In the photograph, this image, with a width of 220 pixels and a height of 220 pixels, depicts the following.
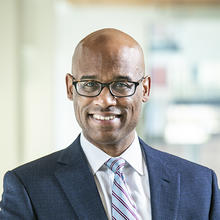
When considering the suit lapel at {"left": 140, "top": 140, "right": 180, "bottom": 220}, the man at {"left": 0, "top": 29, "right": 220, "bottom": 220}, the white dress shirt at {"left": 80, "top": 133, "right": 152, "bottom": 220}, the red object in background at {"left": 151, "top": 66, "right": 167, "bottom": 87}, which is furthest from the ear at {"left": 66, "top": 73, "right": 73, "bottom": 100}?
the red object in background at {"left": 151, "top": 66, "right": 167, "bottom": 87}

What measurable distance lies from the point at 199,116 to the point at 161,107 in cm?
32

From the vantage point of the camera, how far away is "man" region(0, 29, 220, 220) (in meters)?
1.01

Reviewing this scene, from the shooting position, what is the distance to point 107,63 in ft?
3.26

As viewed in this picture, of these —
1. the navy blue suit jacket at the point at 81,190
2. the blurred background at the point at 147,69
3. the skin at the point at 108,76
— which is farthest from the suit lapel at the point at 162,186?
the blurred background at the point at 147,69

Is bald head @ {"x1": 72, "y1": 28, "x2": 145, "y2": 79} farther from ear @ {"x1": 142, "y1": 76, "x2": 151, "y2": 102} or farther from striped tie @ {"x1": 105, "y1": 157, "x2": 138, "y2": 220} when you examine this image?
striped tie @ {"x1": 105, "y1": 157, "x2": 138, "y2": 220}

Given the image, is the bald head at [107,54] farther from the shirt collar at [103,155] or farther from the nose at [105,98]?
the shirt collar at [103,155]

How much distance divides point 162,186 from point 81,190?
0.21m

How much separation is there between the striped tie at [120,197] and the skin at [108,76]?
6 centimetres

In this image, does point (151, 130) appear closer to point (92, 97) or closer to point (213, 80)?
point (213, 80)

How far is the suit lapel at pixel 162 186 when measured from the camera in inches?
41.7

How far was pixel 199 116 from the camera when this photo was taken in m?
3.56

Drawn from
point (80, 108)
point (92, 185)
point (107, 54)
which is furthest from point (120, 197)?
point (107, 54)

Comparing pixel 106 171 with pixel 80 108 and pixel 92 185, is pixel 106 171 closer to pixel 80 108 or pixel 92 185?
pixel 92 185

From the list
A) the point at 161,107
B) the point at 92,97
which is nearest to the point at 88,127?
the point at 92,97
